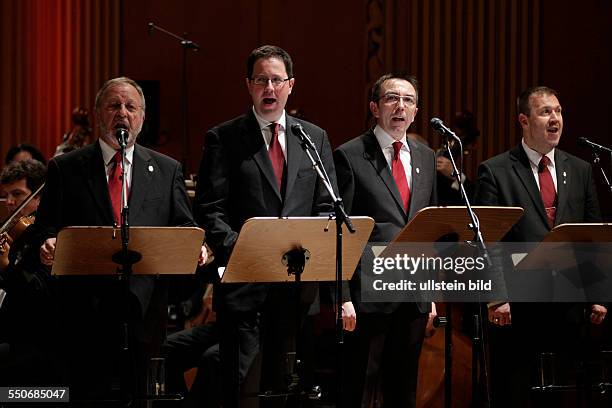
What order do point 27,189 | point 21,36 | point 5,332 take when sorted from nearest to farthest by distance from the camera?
point 5,332 < point 27,189 < point 21,36

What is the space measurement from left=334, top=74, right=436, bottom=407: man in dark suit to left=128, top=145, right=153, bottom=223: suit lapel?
860 millimetres

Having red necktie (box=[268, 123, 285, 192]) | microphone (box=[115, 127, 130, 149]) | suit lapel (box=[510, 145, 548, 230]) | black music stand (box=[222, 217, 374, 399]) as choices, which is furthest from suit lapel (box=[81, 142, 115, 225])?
suit lapel (box=[510, 145, 548, 230])

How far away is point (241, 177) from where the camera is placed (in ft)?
14.0

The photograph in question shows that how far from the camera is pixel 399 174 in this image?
4.64m

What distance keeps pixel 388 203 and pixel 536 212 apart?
808mm

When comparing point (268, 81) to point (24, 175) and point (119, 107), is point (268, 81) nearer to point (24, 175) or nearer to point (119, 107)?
point (119, 107)

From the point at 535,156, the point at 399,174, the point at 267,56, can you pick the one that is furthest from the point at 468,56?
the point at 267,56

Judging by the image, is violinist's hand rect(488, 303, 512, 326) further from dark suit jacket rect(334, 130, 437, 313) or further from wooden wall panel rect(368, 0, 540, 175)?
wooden wall panel rect(368, 0, 540, 175)

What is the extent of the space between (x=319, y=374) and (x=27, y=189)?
92.8 inches

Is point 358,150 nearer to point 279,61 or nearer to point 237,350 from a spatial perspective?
point 279,61

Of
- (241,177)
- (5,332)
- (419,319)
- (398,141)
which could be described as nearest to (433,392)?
(419,319)

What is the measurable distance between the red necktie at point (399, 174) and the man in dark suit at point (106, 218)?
98 centimetres

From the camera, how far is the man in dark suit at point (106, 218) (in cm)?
411

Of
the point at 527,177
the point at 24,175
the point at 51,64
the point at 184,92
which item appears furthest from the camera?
the point at 51,64
